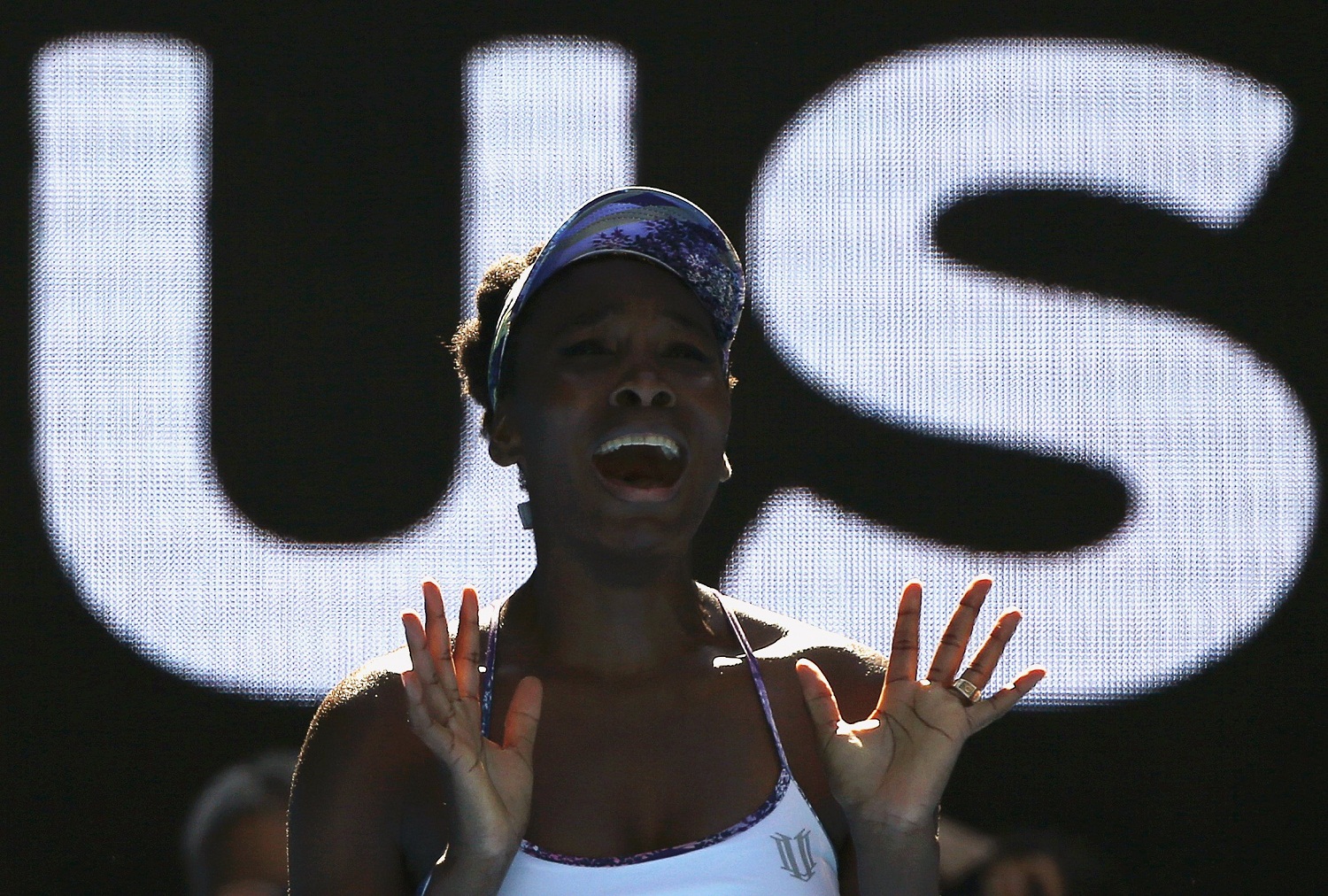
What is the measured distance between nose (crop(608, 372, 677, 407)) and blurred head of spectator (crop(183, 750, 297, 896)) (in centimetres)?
108

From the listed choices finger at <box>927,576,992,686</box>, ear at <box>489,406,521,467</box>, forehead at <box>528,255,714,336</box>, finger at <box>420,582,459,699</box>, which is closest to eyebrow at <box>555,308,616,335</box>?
forehead at <box>528,255,714,336</box>

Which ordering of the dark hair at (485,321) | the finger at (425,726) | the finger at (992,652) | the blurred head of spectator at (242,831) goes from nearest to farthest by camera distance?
the finger at (425,726) → the finger at (992,652) → the dark hair at (485,321) → the blurred head of spectator at (242,831)

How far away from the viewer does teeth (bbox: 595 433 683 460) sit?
4.65 ft

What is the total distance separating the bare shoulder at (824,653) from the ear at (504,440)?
0.97 ft

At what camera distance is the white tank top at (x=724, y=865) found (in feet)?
4.44

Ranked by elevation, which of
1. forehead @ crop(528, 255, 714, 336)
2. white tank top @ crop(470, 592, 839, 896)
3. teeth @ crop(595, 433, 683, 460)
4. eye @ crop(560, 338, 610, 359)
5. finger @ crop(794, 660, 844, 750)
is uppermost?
forehead @ crop(528, 255, 714, 336)

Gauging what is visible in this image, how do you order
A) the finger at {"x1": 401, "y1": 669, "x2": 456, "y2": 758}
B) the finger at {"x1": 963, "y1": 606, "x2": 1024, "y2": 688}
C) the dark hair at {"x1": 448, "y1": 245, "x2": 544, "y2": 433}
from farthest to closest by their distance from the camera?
1. the dark hair at {"x1": 448, "y1": 245, "x2": 544, "y2": 433}
2. the finger at {"x1": 963, "y1": 606, "x2": 1024, "y2": 688}
3. the finger at {"x1": 401, "y1": 669, "x2": 456, "y2": 758}

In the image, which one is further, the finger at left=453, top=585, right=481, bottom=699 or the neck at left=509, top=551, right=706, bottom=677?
the neck at left=509, top=551, right=706, bottom=677

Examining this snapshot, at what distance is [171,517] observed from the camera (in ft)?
7.39

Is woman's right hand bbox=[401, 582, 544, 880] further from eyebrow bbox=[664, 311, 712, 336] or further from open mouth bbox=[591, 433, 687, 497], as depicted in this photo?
eyebrow bbox=[664, 311, 712, 336]

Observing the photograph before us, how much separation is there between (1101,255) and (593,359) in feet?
3.75

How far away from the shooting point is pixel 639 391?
1436mm

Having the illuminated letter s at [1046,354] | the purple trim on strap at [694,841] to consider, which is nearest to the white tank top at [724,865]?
the purple trim on strap at [694,841]

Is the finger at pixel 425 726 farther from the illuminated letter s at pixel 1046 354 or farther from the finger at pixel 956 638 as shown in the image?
the illuminated letter s at pixel 1046 354
